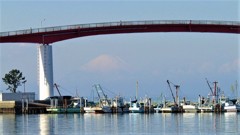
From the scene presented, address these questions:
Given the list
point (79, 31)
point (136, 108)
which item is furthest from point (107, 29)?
point (136, 108)

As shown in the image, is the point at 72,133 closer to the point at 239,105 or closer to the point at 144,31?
the point at 144,31

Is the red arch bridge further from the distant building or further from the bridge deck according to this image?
the distant building

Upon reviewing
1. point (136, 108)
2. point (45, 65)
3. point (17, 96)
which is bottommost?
point (136, 108)

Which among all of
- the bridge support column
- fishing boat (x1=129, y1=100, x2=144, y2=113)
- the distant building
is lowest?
fishing boat (x1=129, y1=100, x2=144, y2=113)

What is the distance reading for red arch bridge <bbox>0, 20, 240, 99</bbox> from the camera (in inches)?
4341

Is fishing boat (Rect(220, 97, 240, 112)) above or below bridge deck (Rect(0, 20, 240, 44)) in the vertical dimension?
below

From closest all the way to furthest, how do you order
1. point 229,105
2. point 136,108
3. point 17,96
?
point 229,105 → point 17,96 → point 136,108

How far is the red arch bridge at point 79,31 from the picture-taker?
110250 mm

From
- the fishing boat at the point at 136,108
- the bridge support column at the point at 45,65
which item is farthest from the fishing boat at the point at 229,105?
the bridge support column at the point at 45,65

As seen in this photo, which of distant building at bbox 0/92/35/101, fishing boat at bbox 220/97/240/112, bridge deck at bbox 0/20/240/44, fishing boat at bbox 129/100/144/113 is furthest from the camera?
fishing boat at bbox 129/100/144/113

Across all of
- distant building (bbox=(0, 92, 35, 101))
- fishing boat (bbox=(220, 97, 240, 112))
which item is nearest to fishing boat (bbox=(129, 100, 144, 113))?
fishing boat (bbox=(220, 97, 240, 112))

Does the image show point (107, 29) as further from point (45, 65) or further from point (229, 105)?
point (229, 105)

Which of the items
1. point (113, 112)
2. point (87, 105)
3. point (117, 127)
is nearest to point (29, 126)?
point (117, 127)

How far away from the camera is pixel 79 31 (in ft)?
363
